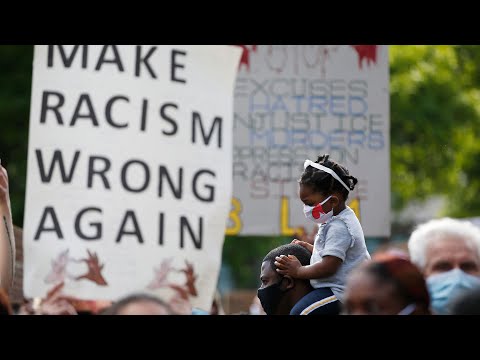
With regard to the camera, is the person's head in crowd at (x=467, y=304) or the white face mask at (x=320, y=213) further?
the white face mask at (x=320, y=213)

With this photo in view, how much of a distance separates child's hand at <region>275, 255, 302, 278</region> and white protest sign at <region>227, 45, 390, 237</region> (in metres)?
4.67

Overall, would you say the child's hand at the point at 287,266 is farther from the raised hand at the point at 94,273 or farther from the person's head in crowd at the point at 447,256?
the raised hand at the point at 94,273

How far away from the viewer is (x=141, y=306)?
2.63 m

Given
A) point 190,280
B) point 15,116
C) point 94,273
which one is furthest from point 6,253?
point 15,116

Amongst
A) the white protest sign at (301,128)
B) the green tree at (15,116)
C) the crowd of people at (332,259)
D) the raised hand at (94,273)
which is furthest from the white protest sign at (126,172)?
the green tree at (15,116)

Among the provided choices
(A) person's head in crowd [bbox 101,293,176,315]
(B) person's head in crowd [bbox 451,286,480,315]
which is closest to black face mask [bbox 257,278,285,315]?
(B) person's head in crowd [bbox 451,286,480,315]

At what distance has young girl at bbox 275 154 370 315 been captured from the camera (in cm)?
357

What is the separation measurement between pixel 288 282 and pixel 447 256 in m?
0.52

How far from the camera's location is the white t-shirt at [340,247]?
3.62 meters

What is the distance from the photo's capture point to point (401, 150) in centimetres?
1884

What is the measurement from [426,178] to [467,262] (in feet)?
53.9

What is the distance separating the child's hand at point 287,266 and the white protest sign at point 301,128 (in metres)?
4.67

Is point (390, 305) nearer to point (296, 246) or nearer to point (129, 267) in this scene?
point (296, 246)

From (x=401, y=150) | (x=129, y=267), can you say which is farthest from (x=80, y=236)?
(x=401, y=150)
